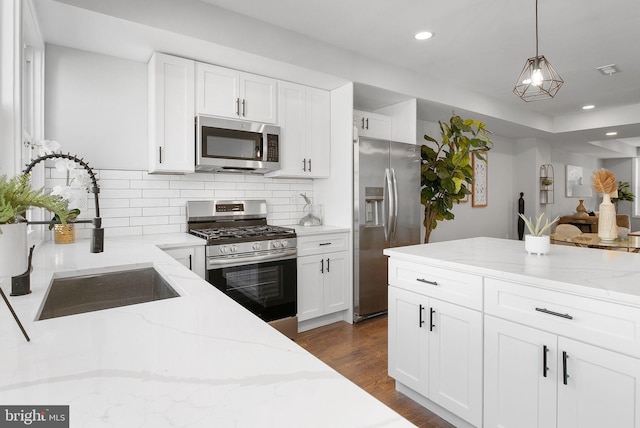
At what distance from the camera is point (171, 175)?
10.4ft

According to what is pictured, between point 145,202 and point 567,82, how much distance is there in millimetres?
4926

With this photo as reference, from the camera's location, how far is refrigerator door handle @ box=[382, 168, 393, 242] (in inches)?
146

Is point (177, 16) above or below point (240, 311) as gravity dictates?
above

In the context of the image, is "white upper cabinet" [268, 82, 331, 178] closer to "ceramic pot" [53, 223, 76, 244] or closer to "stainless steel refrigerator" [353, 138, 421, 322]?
"stainless steel refrigerator" [353, 138, 421, 322]

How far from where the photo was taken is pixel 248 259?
2875 mm

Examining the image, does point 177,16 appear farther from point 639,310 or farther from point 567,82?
point 567,82

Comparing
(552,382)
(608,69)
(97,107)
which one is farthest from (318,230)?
(608,69)

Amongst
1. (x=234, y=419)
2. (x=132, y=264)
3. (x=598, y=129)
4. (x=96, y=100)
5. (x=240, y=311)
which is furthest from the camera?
(x=598, y=129)

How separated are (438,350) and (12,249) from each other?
5.96 ft

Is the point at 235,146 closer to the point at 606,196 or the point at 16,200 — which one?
the point at 16,200

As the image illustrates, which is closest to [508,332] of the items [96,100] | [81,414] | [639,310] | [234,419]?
[639,310]

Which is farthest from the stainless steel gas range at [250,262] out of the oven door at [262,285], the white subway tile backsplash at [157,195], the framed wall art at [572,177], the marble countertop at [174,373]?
the framed wall art at [572,177]

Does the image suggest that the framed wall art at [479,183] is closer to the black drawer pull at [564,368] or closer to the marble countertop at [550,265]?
the marble countertop at [550,265]

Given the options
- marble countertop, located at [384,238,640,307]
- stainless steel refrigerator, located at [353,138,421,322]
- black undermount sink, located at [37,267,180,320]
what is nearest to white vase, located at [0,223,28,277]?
black undermount sink, located at [37,267,180,320]
